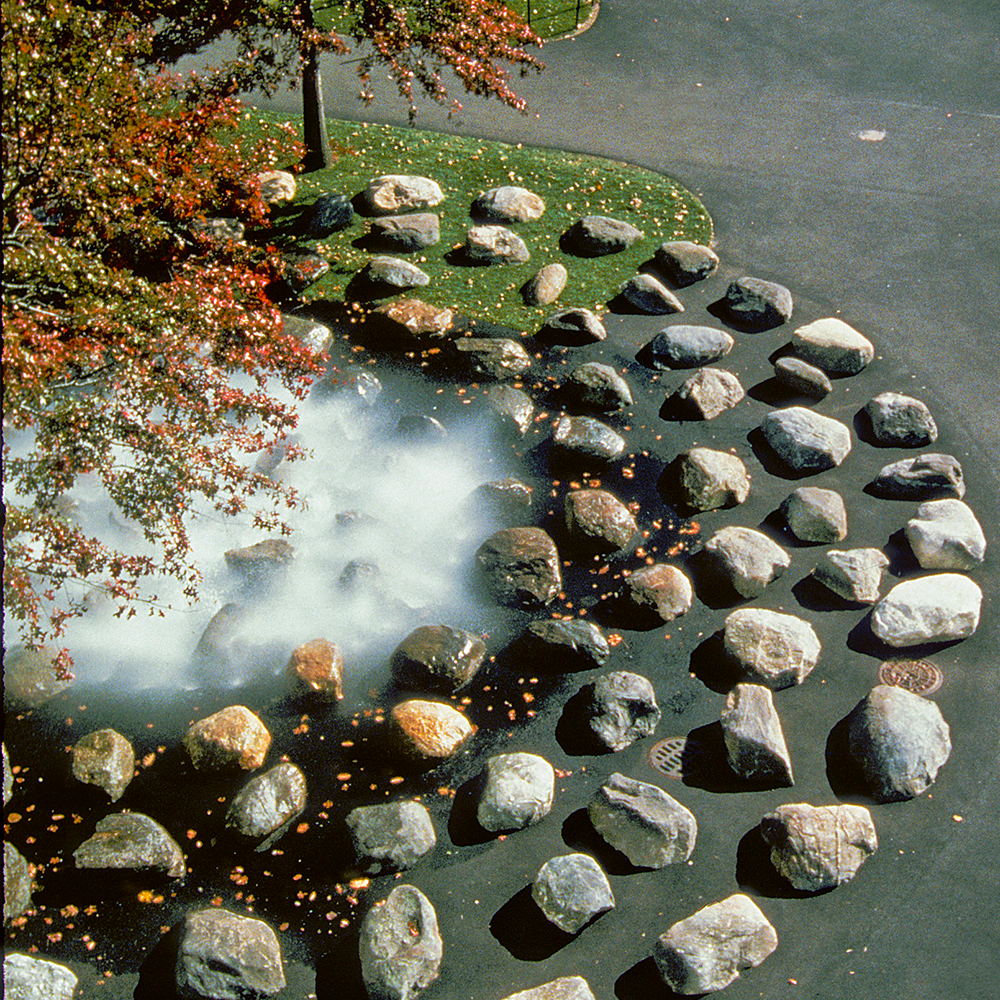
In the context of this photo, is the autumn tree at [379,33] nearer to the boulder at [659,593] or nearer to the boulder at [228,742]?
the boulder at [659,593]

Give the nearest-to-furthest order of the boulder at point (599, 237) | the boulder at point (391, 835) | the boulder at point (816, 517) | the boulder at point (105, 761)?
the boulder at point (391, 835) → the boulder at point (105, 761) → the boulder at point (816, 517) → the boulder at point (599, 237)

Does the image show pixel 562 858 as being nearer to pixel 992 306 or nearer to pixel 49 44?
pixel 49 44

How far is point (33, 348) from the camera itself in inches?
249

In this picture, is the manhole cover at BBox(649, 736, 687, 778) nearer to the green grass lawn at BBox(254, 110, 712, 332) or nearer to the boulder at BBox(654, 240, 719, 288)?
the green grass lawn at BBox(254, 110, 712, 332)

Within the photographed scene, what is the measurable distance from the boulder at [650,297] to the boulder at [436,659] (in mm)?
4807

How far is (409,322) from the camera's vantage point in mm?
10477

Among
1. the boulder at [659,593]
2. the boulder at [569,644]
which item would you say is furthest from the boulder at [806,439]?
the boulder at [569,644]

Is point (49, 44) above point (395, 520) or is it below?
above

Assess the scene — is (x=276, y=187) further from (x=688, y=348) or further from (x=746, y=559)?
(x=746, y=559)

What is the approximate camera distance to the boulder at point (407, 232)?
1159cm

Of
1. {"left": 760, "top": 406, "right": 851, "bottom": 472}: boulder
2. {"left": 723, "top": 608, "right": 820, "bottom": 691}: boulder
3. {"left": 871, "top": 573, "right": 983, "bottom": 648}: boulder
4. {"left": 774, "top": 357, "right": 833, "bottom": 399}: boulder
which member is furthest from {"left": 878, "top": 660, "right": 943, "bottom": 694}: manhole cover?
{"left": 774, "top": 357, "right": 833, "bottom": 399}: boulder

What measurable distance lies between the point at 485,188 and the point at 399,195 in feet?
3.67

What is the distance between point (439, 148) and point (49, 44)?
6.96 m

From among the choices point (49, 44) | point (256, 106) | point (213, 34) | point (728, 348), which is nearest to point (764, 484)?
point (728, 348)
